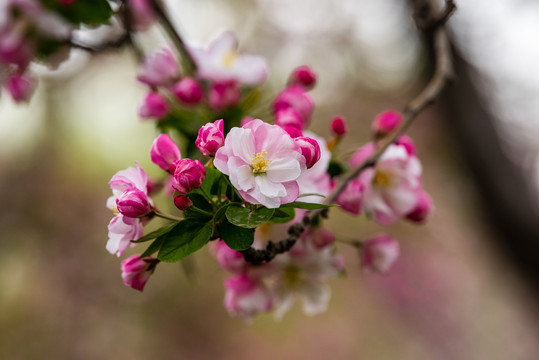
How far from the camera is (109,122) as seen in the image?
14.7 feet

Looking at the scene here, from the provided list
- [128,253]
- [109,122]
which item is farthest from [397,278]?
[109,122]

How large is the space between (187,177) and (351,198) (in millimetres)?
276

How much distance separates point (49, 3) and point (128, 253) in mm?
3196

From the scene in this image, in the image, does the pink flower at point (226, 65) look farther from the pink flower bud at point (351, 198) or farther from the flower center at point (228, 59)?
the pink flower bud at point (351, 198)

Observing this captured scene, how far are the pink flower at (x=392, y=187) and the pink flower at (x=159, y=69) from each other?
0.43 meters

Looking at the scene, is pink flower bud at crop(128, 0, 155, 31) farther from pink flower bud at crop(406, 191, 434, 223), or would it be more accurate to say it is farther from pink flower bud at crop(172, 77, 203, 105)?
pink flower bud at crop(406, 191, 434, 223)

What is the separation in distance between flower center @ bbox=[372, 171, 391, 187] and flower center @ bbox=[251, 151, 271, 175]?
0.94ft

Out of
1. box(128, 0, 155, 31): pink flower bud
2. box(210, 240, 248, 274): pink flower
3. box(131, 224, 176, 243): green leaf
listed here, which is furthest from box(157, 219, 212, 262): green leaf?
box(128, 0, 155, 31): pink flower bud

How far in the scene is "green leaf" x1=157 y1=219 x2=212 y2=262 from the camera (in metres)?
0.48

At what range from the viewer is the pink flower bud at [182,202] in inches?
19.2

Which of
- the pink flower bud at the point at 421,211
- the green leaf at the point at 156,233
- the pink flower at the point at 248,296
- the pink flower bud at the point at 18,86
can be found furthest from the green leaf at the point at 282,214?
the pink flower bud at the point at 18,86

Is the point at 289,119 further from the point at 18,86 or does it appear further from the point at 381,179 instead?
the point at 18,86

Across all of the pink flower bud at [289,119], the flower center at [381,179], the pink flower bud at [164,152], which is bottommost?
the flower center at [381,179]

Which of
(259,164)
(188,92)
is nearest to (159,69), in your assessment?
(188,92)
